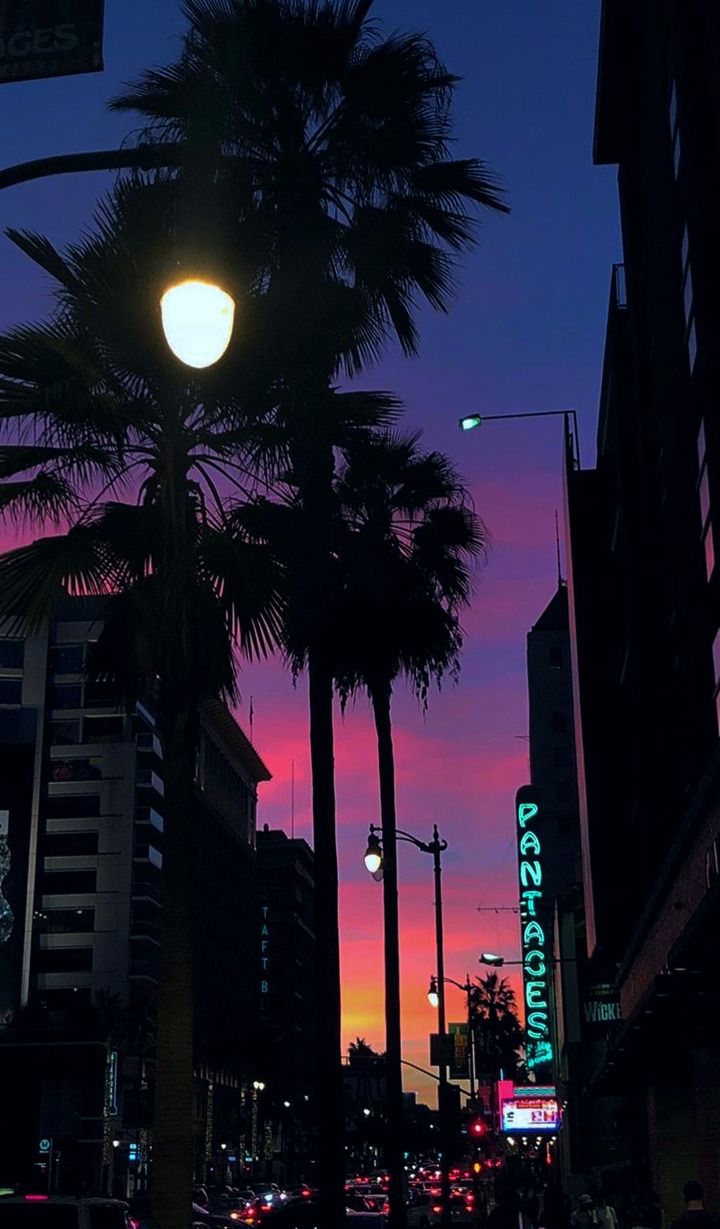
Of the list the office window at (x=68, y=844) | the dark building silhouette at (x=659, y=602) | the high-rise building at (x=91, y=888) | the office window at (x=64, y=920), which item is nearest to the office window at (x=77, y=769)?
the high-rise building at (x=91, y=888)

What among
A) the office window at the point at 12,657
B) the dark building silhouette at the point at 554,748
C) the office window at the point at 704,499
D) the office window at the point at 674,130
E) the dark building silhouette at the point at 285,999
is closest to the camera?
the office window at the point at 704,499

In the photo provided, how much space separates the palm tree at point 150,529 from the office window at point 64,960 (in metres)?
108

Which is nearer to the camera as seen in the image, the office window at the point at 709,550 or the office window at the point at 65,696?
the office window at the point at 709,550

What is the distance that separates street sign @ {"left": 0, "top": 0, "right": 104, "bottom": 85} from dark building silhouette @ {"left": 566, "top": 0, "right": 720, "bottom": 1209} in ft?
24.8

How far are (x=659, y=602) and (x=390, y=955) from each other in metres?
9.49

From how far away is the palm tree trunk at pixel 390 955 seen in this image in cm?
2941

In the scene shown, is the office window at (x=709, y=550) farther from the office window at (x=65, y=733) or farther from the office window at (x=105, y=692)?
the office window at (x=65, y=733)

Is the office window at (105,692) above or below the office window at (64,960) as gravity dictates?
below

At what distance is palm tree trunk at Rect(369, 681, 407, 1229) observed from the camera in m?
29.4

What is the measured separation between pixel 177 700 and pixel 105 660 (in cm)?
201

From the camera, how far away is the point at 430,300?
1670 centimetres

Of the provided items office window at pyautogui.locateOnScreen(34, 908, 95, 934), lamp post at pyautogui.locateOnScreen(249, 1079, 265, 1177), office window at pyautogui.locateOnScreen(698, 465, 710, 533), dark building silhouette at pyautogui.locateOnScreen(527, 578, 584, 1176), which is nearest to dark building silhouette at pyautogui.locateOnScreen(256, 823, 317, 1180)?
lamp post at pyautogui.locateOnScreen(249, 1079, 265, 1177)

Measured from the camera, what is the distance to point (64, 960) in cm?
11706

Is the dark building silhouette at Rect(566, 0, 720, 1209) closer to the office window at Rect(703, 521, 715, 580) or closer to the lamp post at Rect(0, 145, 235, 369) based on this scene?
the office window at Rect(703, 521, 715, 580)
